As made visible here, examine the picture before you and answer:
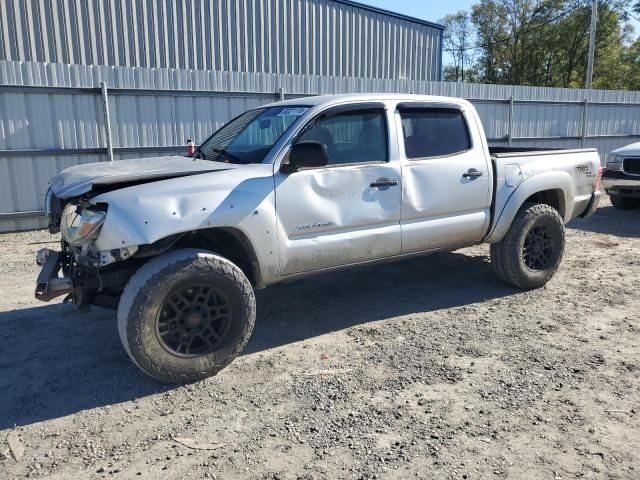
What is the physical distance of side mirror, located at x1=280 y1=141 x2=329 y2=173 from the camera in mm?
3762

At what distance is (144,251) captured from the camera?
139 inches

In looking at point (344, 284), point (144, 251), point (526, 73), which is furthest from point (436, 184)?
point (526, 73)

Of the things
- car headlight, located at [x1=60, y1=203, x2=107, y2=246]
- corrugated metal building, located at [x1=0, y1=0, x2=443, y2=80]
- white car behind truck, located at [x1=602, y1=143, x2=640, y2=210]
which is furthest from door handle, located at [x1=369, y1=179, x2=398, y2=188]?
corrugated metal building, located at [x1=0, y1=0, x2=443, y2=80]

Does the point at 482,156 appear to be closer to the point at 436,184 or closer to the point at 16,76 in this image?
the point at 436,184

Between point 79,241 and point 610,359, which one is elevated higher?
point 79,241

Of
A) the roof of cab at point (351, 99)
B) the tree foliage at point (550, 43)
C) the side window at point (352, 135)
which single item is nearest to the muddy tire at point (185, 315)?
the side window at point (352, 135)

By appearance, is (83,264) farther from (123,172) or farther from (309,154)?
(309,154)

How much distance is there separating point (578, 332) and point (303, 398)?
96.9 inches

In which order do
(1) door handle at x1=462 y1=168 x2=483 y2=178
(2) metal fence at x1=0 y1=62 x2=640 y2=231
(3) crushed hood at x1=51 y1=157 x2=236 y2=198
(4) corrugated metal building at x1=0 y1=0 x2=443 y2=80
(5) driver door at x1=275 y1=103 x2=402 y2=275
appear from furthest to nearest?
(4) corrugated metal building at x1=0 y1=0 x2=443 y2=80
(2) metal fence at x1=0 y1=62 x2=640 y2=231
(1) door handle at x1=462 y1=168 x2=483 y2=178
(5) driver door at x1=275 y1=103 x2=402 y2=275
(3) crushed hood at x1=51 y1=157 x2=236 y2=198

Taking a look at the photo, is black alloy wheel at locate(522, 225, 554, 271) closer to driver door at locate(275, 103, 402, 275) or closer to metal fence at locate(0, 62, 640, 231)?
driver door at locate(275, 103, 402, 275)

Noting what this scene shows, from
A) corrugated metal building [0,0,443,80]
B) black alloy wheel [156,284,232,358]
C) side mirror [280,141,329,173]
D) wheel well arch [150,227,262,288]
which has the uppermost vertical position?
corrugated metal building [0,0,443,80]

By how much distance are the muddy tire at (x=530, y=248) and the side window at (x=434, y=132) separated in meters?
0.98

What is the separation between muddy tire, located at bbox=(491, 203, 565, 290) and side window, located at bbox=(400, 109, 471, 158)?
3.21ft

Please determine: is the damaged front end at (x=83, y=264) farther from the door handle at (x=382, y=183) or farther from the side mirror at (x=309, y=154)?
the door handle at (x=382, y=183)
